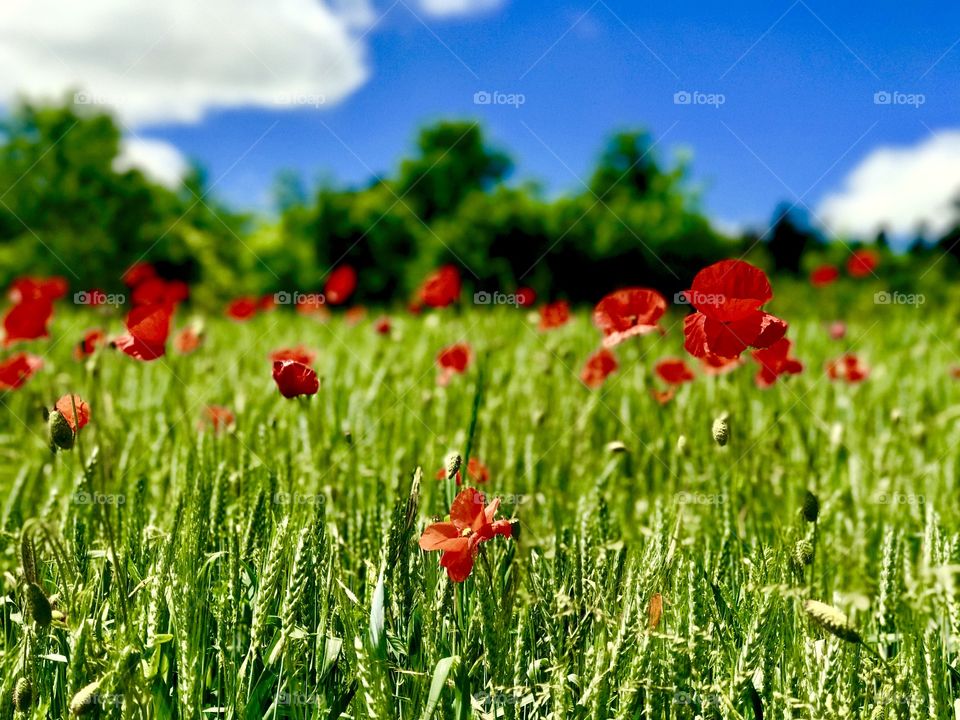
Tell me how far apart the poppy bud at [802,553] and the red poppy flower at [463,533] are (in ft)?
1.16

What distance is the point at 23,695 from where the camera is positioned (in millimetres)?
883

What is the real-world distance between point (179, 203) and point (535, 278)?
13085 millimetres

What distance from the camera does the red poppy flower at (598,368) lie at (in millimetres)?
2180

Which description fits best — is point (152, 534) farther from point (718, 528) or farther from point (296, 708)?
point (718, 528)

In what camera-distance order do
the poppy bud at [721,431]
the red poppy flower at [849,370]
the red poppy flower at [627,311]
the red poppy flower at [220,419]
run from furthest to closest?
the red poppy flower at [849,370]
the red poppy flower at [220,419]
the red poppy flower at [627,311]
the poppy bud at [721,431]

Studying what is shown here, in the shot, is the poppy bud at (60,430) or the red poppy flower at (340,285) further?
the red poppy flower at (340,285)

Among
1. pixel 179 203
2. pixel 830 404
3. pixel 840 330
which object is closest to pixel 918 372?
pixel 840 330

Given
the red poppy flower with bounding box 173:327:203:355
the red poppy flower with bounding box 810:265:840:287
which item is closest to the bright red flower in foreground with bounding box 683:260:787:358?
the red poppy flower with bounding box 173:327:203:355

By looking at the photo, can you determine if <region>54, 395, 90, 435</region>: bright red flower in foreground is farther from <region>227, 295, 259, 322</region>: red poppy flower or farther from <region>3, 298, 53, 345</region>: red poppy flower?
<region>227, 295, 259, 322</region>: red poppy flower

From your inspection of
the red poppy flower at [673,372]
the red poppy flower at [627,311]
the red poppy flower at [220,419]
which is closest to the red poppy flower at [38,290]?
the red poppy flower at [220,419]

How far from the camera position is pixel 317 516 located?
113 centimetres

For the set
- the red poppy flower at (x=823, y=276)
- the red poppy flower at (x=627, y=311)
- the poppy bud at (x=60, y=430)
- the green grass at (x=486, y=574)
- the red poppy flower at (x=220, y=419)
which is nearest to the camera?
the green grass at (x=486, y=574)

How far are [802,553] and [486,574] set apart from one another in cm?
39

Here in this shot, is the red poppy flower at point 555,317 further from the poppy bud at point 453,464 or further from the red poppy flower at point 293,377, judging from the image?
the poppy bud at point 453,464
